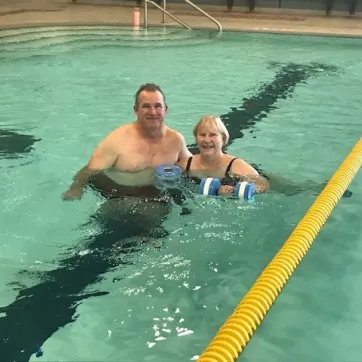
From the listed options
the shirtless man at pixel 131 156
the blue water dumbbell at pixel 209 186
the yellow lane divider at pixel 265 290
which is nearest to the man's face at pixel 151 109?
the shirtless man at pixel 131 156

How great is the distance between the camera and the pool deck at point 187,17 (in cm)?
1284

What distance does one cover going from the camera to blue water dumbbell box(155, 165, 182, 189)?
4.09m

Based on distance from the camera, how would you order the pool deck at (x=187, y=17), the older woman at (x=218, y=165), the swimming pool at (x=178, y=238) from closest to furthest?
the swimming pool at (x=178, y=238), the older woman at (x=218, y=165), the pool deck at (x=187, y=17)

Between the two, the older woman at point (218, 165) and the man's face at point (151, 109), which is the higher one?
the man's face at point (151, 109)

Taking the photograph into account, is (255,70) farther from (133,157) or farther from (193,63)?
(133,157)

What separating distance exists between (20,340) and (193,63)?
25.9 feet

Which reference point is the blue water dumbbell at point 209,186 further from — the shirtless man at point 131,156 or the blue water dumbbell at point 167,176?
the shirtless man at point 131,156

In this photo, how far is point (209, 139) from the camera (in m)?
4.16

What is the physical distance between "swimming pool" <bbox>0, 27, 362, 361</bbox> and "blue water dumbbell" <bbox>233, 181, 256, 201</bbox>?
0.24 meters

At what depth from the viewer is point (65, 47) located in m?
11.2

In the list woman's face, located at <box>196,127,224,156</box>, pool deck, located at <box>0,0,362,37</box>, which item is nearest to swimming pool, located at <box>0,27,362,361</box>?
woman's face, located at <box>196,127,224,156</box>

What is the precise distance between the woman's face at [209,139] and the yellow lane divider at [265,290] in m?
0.83

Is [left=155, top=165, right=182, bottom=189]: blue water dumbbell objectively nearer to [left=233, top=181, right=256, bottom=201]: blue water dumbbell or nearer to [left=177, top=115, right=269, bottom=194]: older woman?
[left=177, top=115, right=269, bottom=194]: older woman

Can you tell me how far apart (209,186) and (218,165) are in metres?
0.34
